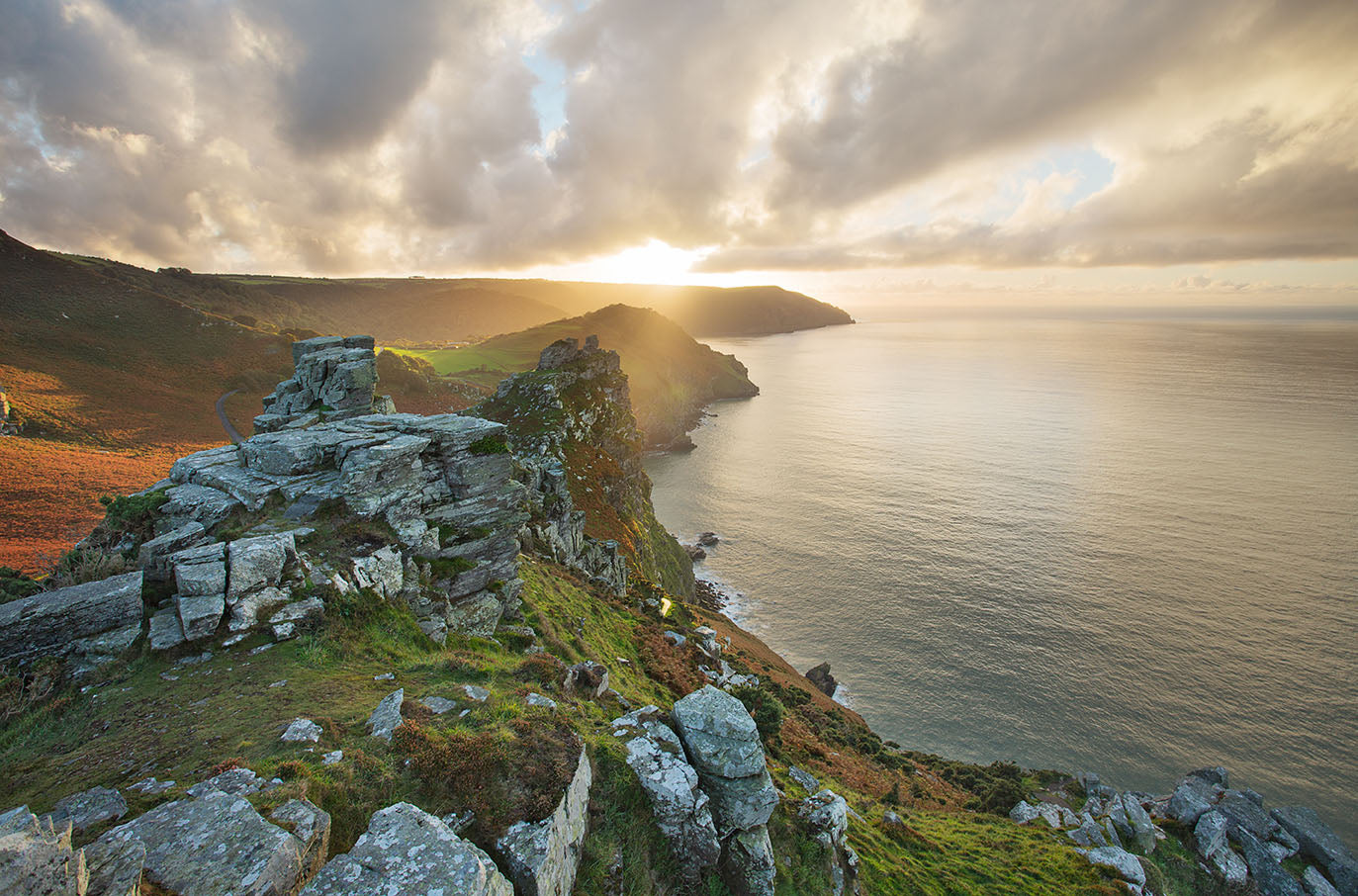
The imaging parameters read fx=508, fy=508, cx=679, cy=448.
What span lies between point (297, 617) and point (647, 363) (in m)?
128

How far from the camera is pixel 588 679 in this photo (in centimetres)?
1494

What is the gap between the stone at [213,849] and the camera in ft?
20.3

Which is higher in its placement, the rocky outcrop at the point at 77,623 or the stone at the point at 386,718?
the rocky outcrop at the point at 77,623

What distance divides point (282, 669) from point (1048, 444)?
398ft

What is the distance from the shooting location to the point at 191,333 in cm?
8200

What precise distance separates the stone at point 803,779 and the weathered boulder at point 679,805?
8465mm

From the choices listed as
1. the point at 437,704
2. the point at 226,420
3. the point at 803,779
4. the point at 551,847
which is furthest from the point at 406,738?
the point at 226,420

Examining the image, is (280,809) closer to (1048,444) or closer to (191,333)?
(191,333)

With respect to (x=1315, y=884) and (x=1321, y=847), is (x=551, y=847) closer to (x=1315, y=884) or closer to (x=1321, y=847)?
(x=1315, y=884)

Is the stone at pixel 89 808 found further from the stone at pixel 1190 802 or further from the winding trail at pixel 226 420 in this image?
the winding trail at pixel 226 420

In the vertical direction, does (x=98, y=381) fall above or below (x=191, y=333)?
below

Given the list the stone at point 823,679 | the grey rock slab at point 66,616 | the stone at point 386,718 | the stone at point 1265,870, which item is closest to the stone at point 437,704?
the stone at point 386,718

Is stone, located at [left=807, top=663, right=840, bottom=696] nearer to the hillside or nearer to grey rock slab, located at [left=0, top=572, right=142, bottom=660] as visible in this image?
grey rock slab, located at [left=0, top=572, right=142, bottom=660]

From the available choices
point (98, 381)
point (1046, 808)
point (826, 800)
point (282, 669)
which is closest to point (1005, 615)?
point (1046, 808)
